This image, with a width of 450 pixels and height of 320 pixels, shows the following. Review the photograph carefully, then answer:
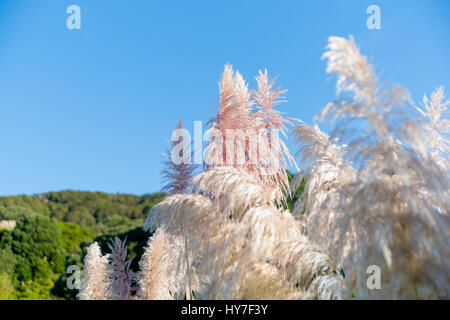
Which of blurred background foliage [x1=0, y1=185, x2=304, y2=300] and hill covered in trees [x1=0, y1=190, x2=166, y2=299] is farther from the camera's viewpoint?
hill covered in trees [x1=0, y1=190, x2=166, y2=299]

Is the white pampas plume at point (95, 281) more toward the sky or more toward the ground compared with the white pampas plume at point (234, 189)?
more toward the ground

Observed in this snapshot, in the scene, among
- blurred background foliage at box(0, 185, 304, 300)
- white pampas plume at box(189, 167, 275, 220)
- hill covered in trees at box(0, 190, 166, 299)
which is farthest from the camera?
hill covered in trees at box(0, 190, 166, 299)

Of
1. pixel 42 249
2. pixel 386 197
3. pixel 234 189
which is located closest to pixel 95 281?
pixel 234 189

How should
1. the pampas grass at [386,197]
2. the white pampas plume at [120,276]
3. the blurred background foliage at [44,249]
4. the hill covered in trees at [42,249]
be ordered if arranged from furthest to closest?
1. the hill covered in trees at [42,249]
2. the blurred background foliage at [44,249]
3. the white pampas plume at [120,276]
4. the pampas grass at [386,197]

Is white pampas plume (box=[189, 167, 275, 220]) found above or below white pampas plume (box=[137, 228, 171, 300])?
above

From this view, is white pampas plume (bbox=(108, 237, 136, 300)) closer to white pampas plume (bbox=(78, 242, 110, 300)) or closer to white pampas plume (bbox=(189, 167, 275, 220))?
white pampas plume (bbox=(78, 242, 110, 300))

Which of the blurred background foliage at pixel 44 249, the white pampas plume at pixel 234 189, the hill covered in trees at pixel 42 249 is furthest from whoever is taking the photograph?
the hill covered in trees at pixel 42 249

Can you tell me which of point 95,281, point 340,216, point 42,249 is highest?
point 42,249

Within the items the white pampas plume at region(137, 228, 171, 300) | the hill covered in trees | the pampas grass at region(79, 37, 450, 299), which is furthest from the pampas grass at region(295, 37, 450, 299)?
the hill covered in trees

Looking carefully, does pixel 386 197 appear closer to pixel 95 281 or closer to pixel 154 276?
pixel 154 276

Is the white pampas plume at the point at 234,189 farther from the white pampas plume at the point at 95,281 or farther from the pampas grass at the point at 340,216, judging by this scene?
the white pampas plume at the point at 95,281

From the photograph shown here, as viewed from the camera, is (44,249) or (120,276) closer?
(120,276)

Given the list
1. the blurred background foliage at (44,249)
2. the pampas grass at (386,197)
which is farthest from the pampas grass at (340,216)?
the blurred background foliage at (44,249)
